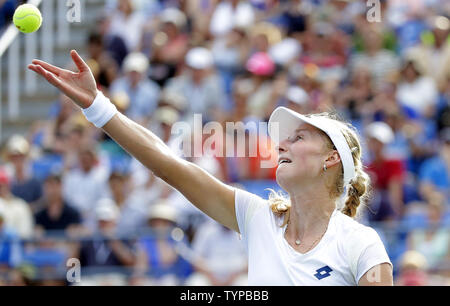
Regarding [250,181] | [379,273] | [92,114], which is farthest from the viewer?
[250,181]

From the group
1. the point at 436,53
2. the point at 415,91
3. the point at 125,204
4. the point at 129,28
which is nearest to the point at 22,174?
the point at 125,204

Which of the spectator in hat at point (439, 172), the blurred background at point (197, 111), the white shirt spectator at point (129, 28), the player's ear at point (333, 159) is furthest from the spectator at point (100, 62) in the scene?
the player's ear at point (333, 159)

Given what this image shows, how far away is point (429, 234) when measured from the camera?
8.73 meters

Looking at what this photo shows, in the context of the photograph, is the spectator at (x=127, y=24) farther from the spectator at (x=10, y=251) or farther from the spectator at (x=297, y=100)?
the spectator at (x=10, y=251)

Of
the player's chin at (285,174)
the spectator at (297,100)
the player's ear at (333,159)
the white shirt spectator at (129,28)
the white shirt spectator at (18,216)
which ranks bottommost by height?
the white shirt spectator at (18,216)

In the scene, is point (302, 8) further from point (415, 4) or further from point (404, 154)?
point (404, 154)

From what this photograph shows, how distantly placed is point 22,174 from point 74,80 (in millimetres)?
6539

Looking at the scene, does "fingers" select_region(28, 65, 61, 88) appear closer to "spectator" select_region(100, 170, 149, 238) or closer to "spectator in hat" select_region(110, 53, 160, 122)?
"spectator" select_region(100, 170, 149, 238)

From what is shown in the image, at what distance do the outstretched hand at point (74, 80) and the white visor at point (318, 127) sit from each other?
856mm

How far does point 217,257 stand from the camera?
29.3 ft

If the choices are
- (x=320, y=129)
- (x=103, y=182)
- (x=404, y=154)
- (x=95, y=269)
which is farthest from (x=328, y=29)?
(x=320, y=129)

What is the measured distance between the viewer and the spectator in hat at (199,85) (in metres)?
11.3

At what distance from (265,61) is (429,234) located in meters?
3.93

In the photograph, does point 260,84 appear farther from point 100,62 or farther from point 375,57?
point 100,62
